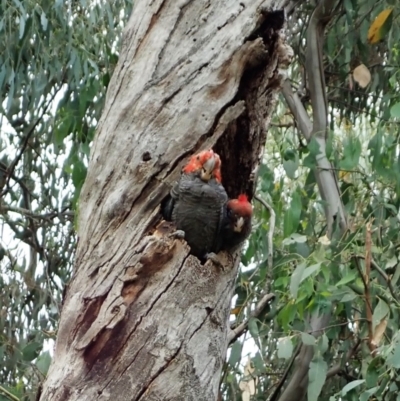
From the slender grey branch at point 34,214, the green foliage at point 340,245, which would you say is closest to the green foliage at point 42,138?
the slender grey branch at point 34,214

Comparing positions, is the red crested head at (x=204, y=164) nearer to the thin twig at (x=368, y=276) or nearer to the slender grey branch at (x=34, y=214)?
the thin twig at (x=368, y=276)

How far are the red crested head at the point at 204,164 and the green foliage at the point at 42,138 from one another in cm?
121

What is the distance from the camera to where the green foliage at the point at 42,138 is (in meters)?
4.04

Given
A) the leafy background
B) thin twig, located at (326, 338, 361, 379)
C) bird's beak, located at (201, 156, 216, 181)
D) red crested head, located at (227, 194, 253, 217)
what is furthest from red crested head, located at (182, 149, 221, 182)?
thin twig, located at (326, 338, 361, 379)

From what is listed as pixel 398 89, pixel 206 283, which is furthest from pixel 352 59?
pixel 206 283

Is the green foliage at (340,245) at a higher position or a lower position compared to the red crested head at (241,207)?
higher

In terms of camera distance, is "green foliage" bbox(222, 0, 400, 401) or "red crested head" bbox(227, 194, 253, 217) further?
"green foliage" bbox(222, 0, 400, 401)

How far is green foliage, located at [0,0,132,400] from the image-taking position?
13.2ft

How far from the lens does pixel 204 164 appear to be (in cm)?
232

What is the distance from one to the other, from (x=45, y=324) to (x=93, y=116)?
1476mm

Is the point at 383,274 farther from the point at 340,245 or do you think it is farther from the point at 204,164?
the point at 204,164

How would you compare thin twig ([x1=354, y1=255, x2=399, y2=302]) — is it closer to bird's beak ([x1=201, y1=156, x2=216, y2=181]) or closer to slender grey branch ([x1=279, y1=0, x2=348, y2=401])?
slender grey branch ([x1=279, y1=0, x2=348, y2=401])

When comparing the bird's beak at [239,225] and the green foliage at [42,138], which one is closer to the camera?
the bird's beak at [239,225]

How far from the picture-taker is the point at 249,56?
2.47m
